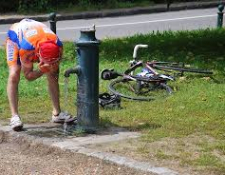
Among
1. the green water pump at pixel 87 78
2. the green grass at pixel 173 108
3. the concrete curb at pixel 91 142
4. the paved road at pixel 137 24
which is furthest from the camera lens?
the paved road at pixel 137 24

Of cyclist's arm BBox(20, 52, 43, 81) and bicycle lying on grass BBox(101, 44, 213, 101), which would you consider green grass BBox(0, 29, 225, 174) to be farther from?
cyclist's arm BBox(20, 52, 43, 81)

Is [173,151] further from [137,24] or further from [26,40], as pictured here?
[137,24]

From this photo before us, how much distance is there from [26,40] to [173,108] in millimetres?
1922

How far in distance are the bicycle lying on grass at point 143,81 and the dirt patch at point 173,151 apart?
1.84m

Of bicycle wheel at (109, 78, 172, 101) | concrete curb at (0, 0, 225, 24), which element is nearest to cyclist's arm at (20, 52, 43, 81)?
bicycle wheel at (109, 78, 172, 101)

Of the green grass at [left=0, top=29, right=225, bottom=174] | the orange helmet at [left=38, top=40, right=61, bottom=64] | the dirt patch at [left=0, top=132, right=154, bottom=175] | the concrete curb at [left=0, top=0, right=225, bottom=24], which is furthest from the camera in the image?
the concrete curb at [left=0, top=0, right=225, bottom=24]

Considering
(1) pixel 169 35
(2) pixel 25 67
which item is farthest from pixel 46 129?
(1) pixel 169 35

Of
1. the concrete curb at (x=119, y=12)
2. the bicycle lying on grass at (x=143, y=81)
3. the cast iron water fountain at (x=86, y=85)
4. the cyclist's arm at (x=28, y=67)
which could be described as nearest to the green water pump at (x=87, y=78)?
the cast iron water fountain at (x=86, y=85)

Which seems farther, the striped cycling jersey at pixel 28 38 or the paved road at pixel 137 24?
the paved road at pixel 137 24

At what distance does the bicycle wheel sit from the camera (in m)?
7.71

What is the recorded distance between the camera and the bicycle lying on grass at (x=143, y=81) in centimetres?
779

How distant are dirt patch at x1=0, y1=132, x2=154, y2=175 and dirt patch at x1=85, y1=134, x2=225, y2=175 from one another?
258mm

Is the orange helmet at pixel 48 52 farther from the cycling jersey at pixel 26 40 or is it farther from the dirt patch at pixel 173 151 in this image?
the dirt patch at pixel 173 151

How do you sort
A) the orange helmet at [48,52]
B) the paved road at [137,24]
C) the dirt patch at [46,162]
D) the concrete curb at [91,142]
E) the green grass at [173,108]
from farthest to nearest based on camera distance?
the paved road at [137,24] < the orange helmet at [48,52] < the green grass at [173,108] < the dirt patch at [46,162] < the concrete curb at [91,142]
